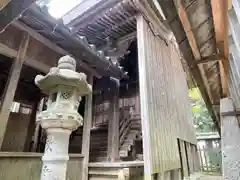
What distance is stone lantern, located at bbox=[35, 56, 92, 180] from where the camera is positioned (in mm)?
2438

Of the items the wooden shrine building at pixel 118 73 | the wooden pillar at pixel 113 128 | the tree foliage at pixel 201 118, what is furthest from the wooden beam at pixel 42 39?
the tree foliage at pixel 201 118

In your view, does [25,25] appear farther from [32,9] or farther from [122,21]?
[122,21]

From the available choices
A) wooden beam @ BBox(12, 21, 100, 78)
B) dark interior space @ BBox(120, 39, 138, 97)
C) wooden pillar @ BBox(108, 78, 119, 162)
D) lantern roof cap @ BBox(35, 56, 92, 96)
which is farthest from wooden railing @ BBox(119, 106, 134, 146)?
lantern roof cap @ BBox(35, 56, 92, 96)

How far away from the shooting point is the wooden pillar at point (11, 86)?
3656 mm

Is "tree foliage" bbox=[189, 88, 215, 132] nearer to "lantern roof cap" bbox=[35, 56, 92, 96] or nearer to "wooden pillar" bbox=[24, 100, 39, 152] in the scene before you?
"wooden pillar" bbox=[24, 100, 39, 152]

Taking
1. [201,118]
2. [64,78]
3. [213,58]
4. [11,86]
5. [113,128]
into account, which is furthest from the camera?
[201,118]

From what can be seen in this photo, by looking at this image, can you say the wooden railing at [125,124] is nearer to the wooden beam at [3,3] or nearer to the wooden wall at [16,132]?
the wooden wall at [16,132]

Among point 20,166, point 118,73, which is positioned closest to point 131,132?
point 118,73

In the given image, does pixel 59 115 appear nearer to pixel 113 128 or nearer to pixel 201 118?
pixel 113 128

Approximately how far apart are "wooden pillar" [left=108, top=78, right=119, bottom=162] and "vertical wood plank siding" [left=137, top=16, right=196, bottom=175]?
6.12 ft

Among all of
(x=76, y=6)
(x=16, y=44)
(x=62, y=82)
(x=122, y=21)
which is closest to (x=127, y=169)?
(x=62, y=82)

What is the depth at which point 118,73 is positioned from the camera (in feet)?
22.3

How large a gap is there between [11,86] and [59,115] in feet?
6.81

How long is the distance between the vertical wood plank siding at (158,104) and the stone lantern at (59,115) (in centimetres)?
229
